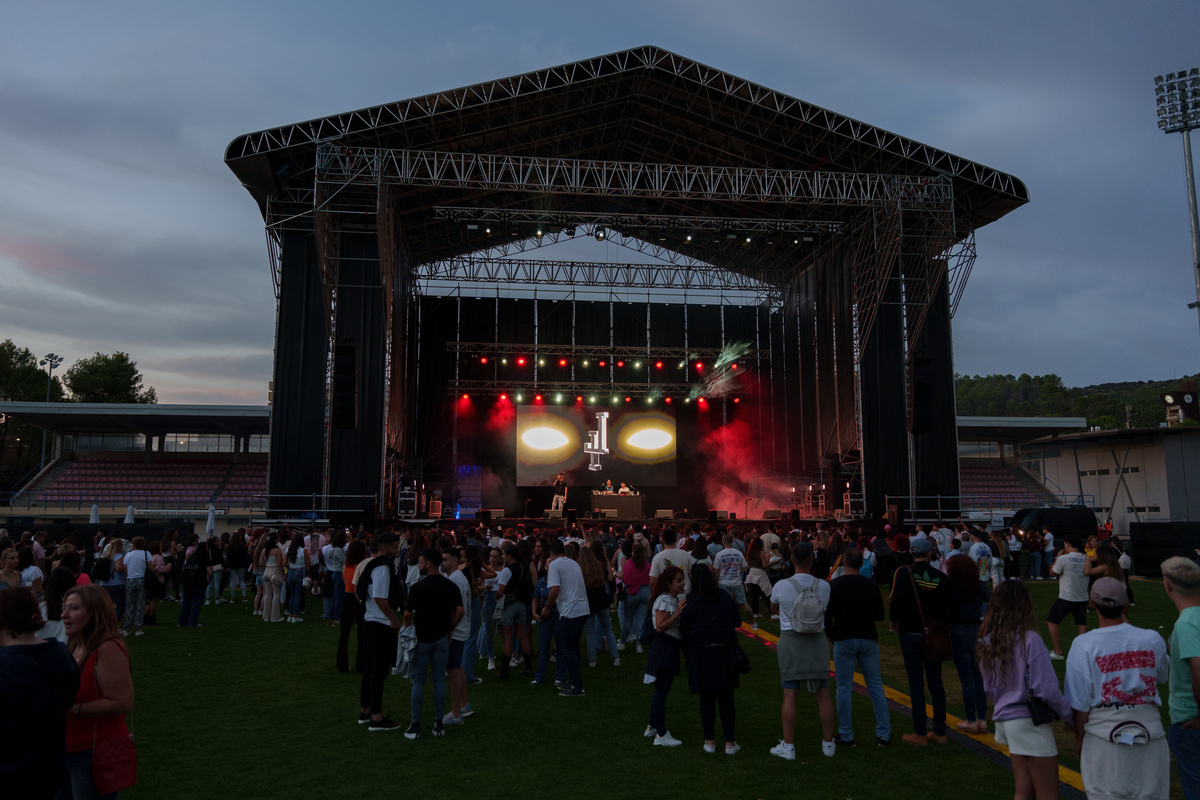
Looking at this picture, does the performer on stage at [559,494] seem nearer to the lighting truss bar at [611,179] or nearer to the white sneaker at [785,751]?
the lighting truss bar at [611,179]

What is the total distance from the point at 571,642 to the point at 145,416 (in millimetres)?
31877

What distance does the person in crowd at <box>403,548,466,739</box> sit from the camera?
605 centimetres

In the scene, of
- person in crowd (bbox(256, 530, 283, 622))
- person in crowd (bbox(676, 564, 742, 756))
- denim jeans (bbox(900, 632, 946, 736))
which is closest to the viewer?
person in crowd (bbox(676, 564, 742, 756))

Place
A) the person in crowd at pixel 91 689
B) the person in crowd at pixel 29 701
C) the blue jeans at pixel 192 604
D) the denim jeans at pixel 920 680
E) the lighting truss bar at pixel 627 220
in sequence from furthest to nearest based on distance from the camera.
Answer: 1. the lighting truss bar at pixel 627 220
2. the blue jeans at pixel 192 604
3. the denim jeans at pixel 920 680
4. the person in crowd at pixel 91 689
5. the person in crowd at pixel 29 701

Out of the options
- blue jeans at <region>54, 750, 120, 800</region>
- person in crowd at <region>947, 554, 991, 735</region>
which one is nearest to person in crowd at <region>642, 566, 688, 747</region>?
person in crowd at <region>947, 554, 991, 735</region>

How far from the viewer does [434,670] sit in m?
6.28

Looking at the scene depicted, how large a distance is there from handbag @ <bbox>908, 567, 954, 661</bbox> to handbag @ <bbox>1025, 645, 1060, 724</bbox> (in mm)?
2223

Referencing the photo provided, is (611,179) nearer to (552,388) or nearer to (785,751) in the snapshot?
(552,388)

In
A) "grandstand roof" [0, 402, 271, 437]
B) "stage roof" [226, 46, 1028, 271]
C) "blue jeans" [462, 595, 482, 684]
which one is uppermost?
"stage roof" [226, 46, 1028, 271]

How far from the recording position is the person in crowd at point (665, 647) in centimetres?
606

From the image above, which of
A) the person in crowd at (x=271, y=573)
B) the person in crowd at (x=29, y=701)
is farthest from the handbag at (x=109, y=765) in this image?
the person in crowd at (x=271, y=573)

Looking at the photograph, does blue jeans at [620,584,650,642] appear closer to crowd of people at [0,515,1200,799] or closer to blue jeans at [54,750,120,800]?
crowd of people at [0,515,1200,799]

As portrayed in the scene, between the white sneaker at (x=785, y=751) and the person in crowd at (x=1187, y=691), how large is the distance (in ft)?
8.68

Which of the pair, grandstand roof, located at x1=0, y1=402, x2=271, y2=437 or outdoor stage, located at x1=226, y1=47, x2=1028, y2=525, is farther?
grandstand roof, located at x1=0, y1=402, x2=271, y2=437
